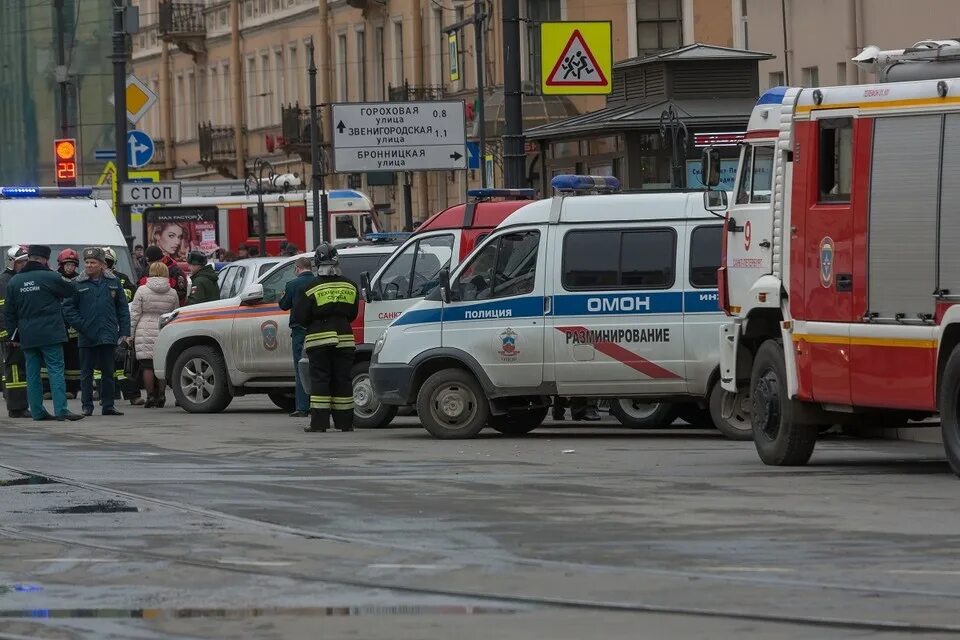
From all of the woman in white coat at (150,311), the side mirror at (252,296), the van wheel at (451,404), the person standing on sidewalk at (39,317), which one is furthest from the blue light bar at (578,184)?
the woman in white coat at (150,311)

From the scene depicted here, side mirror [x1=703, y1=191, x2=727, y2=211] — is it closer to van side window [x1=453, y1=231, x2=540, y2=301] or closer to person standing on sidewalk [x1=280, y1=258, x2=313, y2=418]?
van side window [x1=453, y1=231, x2=540, y2=301]

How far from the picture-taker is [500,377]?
19859 millimetres

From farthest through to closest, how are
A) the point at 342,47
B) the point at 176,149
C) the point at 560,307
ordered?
the point at 176,149, the point at 342,47, the point at 560,307

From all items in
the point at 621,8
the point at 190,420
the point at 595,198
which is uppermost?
the point at 621,8

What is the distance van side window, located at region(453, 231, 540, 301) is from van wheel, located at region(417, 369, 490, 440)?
28.1 inches

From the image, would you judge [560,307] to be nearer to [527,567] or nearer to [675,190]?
[675,190]

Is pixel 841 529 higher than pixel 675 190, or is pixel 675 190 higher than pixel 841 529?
pixel 675 190

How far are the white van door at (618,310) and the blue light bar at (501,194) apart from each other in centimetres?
281

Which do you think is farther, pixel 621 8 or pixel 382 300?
pixel 621 8

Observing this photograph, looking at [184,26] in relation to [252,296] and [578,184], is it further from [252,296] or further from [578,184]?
[578,184]

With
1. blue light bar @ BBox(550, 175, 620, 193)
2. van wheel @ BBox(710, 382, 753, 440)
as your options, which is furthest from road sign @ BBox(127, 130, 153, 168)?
van wheel @ BBox(710, 382, 753, 440)

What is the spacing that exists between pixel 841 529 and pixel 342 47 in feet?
185

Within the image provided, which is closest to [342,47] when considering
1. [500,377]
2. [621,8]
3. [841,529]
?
[621,8]

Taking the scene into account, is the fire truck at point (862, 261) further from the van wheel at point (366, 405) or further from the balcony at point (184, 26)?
the balcony at point (184, 26)
